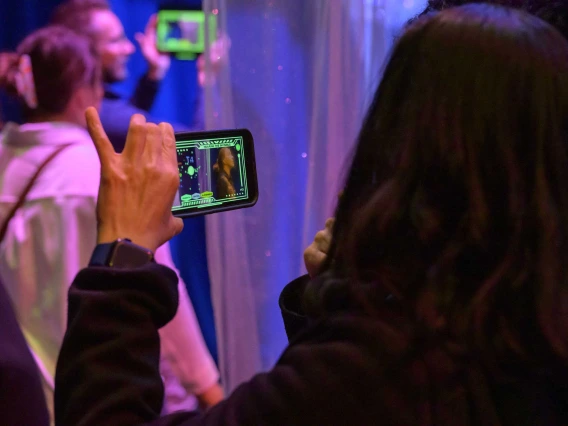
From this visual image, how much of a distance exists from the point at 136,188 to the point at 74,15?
1012mm

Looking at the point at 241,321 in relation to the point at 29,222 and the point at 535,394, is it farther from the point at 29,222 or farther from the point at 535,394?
the point at 535,394

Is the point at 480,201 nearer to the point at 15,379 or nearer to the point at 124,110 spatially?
the point at 15,379

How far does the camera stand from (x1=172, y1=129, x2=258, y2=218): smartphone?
64 cm

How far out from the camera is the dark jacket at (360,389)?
356 mm

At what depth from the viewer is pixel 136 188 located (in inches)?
19.6

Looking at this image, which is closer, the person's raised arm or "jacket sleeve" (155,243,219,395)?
the person's raised arm

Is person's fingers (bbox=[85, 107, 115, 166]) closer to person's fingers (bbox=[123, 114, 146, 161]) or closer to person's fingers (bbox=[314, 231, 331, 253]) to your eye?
person's fingers (bbox=[123, 114, 146, 161])

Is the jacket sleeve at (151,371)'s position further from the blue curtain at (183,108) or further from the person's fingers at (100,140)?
the blue curtain at (183,108)

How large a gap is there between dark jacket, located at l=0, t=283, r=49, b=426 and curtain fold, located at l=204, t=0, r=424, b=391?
0.76 meters

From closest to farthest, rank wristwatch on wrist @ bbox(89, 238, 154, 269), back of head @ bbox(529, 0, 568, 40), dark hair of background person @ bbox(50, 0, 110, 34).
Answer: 1. wristwatch on wrist @ bbox(89, 238, 154, 269)
2. back of head @ bbox(529, 0, 568, 40)
3. dark hair of background person @ bbox(50, 0, 110, 34)

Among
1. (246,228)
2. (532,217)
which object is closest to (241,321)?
(246,228)

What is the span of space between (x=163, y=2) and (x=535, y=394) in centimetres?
126

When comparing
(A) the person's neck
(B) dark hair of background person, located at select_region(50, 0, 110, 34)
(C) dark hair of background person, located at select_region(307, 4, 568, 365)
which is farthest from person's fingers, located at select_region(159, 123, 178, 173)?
(B) dark hair of background person, located at select_region(50, 0, 110, 34)

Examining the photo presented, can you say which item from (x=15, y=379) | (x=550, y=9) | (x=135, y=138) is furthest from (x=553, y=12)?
(x=15, y=379)
